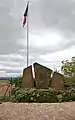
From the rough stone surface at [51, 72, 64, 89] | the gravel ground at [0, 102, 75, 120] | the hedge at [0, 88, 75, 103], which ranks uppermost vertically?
the rough stone surface at [51, 72, 64, 89]

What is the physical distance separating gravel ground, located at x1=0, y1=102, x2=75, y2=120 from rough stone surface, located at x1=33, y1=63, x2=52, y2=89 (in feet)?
11.1

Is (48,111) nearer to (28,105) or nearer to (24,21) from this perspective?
(28,105)

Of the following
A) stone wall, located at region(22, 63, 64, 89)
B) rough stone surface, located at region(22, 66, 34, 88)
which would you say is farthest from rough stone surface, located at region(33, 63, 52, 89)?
rough stone surface, located at region(22, 66, 34, 88)

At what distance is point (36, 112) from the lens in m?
8.82

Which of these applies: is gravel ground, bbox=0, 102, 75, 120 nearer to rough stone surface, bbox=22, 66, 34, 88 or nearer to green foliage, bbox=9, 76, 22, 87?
rough stone surface, bbox=22, 66, 34, 88

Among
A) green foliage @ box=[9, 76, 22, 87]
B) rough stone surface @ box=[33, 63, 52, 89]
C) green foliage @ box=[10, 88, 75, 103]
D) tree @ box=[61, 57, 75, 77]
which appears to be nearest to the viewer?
green foliage @ box=[10, 88, 75, 103]

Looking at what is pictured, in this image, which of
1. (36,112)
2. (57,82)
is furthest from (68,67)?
(36,112)

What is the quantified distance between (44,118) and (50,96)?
328 centimetres

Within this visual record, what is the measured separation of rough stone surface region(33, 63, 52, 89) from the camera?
512 inches

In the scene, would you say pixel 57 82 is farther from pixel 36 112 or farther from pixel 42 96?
pixel 36 112

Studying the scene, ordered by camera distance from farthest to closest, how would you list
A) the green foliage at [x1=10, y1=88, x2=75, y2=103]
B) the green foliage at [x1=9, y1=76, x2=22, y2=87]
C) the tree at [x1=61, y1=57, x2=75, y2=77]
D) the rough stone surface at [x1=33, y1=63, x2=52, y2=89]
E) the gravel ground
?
the tree at [x1=61, y1=57, x2=75, y2=77] < the green foliage at [x1=9, y1=76, x2=22, y2=87] < the rough stone surface at [x1=33, y1=63, x2=52, y2=89] < the green foliage at [x1=10, y1=88, x2=75, y2=103] < the gravel ground

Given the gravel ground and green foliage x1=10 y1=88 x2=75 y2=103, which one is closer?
the gravel ground

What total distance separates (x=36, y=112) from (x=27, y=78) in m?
4.45

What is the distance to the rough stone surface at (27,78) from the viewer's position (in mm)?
13078
